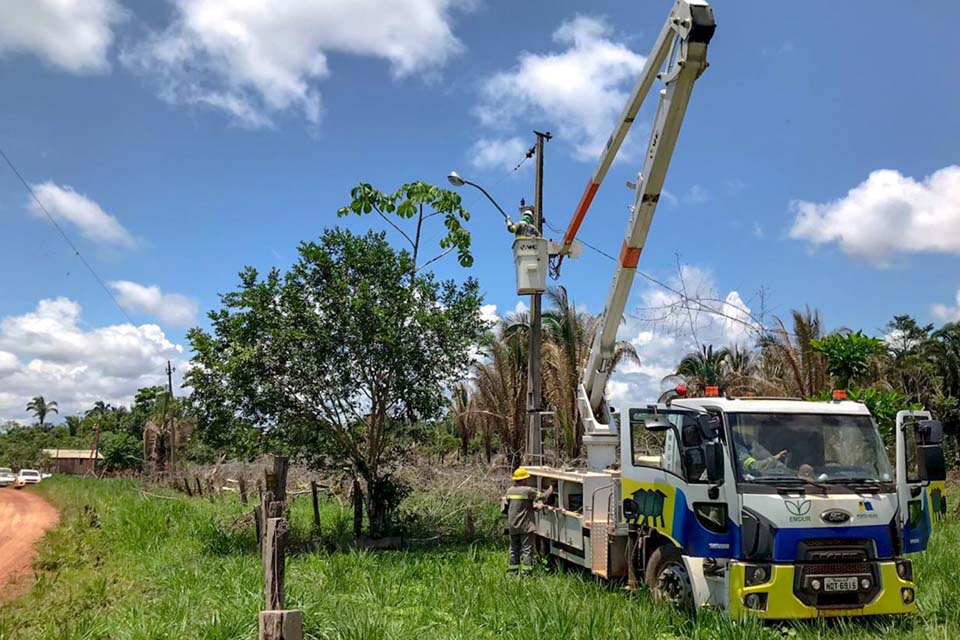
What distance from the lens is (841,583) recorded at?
742 cm

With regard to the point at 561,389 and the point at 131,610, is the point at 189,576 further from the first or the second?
the point at 561,389

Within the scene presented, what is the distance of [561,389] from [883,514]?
45.6 feet

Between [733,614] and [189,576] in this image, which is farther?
[189,576]

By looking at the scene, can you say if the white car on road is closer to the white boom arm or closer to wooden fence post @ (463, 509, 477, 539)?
wooden fence post @ (463, 509, 477, 539)

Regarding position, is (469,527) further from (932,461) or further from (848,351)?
(932,461)

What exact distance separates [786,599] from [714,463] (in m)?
1.44

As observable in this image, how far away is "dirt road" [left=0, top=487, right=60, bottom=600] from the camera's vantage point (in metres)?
14.2

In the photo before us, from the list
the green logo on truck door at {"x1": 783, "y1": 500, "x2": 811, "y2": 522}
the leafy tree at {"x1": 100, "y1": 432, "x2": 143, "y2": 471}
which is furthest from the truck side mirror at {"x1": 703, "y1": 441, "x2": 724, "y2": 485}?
the leafy tree at {"x1": 100, "y1": 432, "x2": 143, "y2": 471}

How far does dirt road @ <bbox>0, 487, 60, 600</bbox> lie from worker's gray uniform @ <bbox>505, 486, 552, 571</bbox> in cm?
845

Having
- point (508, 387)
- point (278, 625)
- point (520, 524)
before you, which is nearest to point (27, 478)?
point (508, 387)

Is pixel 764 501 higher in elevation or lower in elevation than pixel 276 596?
higher

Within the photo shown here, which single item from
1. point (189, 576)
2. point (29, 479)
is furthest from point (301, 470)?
point (29, 479)

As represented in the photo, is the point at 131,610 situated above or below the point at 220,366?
below

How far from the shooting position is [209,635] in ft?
23.7
